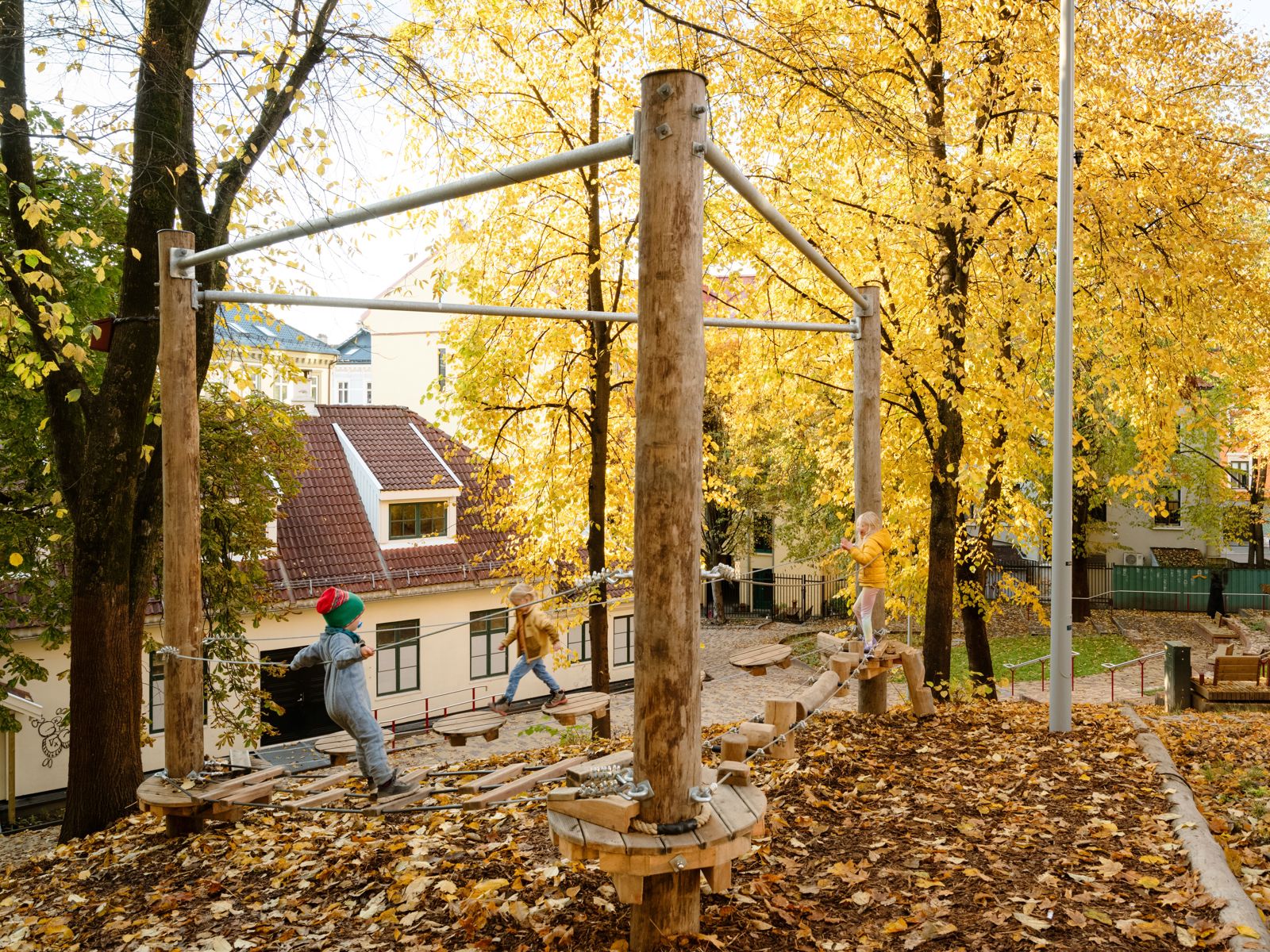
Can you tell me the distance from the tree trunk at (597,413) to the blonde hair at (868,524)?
4.93 m

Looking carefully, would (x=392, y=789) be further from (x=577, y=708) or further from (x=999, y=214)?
(x=999, y=214)

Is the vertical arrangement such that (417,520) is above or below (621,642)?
above

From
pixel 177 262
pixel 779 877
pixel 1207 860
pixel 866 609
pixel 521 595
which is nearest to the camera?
pixel 1207 860

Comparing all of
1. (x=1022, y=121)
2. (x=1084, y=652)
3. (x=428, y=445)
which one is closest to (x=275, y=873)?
(x=1022, y=121)

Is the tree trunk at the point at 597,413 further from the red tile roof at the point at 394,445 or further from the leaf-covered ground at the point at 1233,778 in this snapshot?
the red tile roof at the point at 394,445

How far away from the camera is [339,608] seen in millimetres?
5711

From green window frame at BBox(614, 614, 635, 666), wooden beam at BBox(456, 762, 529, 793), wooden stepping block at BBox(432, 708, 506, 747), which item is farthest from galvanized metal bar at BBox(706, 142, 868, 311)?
green window frame at BBox(614, 614, 635, 666)

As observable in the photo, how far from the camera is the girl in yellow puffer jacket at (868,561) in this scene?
814 centimetres

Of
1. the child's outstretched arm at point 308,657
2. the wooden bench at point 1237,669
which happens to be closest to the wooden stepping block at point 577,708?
the child's outstretched arm at point 308,657

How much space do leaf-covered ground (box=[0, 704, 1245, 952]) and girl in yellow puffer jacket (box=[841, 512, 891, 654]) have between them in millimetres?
1213

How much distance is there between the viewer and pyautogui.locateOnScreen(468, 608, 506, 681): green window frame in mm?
22625

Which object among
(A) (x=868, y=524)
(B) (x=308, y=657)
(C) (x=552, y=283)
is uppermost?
(C) (x=552, y=283)

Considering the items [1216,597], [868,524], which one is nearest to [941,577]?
[868,524]

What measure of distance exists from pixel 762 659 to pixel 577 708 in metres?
1.47
